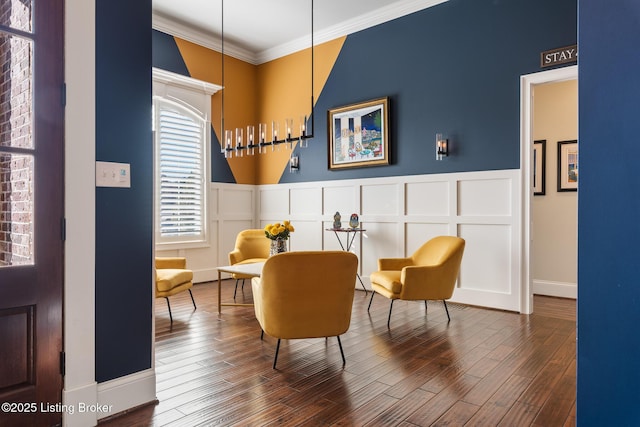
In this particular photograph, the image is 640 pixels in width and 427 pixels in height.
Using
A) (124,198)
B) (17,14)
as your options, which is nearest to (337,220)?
(124,198)

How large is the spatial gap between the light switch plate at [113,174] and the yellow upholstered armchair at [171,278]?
198cm

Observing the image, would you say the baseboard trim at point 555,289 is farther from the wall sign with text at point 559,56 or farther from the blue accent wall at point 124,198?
the blue accent wall at point 124,198

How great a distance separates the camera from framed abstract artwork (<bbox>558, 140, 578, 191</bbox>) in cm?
555

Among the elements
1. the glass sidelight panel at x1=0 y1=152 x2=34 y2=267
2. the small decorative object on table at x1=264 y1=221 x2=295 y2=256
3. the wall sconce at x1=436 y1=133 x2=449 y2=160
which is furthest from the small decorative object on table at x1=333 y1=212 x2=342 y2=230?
the glass sidelight panel at x1=0 y1=152 x2=34 y2=267

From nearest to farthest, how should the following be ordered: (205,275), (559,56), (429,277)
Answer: (429,277) → (559,56) → (205,275)

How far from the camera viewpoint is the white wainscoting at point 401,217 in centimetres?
468

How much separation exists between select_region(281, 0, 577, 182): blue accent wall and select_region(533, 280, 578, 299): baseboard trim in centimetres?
206

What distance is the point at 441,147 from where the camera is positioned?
5066mm

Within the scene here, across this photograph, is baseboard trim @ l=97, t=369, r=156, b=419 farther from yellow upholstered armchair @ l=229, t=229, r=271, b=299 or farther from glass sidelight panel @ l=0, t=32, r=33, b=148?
yellow upholstered armchair @ l=229, t=229, r=271, b=299

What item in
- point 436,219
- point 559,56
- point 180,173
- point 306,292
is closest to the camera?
point 306,292

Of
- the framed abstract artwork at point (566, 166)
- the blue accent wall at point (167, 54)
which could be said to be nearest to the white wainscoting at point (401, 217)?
the framed abstract artwork at point (566, 166)

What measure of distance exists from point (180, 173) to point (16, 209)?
4.27 metres

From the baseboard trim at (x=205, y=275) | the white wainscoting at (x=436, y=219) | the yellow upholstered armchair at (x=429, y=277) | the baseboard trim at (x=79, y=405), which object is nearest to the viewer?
the baseboard trim at (x=79, y=405)

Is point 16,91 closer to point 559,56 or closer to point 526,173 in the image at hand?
point 526,173
